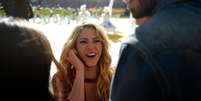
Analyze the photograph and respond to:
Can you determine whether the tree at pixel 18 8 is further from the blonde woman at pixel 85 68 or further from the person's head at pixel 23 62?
the person's head at pixel 23 62

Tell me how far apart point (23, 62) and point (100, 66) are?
2563 mm

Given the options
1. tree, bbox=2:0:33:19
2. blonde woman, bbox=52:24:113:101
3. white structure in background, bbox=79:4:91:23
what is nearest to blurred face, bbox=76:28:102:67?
blonde woman, bbox=52:24:113:101

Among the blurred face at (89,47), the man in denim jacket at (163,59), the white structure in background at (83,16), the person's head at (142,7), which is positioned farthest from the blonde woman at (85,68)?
the man in denim jacket at (163,59)

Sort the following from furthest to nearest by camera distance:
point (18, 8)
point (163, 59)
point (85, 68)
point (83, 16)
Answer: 1. point (83, 16)
2. point (18, 8)
3. point (85, 68)
4. point (163, 59)

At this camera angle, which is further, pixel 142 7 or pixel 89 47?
pixel 89 47

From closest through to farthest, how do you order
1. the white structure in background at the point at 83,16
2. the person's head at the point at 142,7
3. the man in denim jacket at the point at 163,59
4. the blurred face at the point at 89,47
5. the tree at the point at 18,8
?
the man in denim jacket at the point at 163,59, the person's head at the point at 142,7, the blurred face at the point at 89,47, the white structure in background at the point at 83,16, the tree at the point at 18,8

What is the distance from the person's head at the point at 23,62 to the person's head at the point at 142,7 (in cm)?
34

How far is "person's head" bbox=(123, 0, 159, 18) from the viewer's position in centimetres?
187

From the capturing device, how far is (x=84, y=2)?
43469 millimetres

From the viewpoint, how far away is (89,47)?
4.38 m

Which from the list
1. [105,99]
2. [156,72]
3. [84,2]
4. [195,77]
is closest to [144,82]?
[156,72]

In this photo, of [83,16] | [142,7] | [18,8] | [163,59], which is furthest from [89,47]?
[83,16]

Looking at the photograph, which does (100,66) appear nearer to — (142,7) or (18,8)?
(142,7)

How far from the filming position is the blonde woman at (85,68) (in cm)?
423
